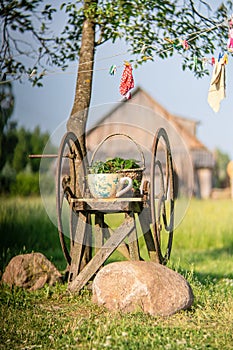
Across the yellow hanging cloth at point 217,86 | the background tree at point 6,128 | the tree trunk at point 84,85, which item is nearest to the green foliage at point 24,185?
the background tree at point 6,128

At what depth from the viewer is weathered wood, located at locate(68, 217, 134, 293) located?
545 centimetres

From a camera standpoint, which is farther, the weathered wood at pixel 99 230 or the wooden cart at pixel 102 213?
the weathered wood at pixel 99 230

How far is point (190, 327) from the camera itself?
15.0 feet

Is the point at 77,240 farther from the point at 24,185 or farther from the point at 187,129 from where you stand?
the point at 187,129

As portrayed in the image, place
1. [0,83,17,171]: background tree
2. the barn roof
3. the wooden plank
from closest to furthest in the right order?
the wooden plank < [0,83,17,171]: background tree < the barn roof

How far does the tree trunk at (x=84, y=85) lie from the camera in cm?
639

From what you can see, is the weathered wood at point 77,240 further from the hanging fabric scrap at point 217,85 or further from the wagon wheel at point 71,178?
the hanging fabric scrap at point 217,85

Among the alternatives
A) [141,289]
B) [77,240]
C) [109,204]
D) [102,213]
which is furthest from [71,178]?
[141,289]

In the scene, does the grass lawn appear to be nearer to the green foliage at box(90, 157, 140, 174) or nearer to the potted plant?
the potted plant

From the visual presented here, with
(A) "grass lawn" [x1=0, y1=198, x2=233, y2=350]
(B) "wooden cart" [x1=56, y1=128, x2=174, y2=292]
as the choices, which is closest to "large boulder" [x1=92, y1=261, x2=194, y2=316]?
(A) "grass lawn" [x1=0, y1=198, x2=233, y2=350]

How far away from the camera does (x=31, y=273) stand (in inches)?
238

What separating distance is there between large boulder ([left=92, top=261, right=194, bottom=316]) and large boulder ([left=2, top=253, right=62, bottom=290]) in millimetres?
1127

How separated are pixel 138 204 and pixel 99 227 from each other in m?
0.53

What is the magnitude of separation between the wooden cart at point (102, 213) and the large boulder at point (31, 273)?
0.97 ft
